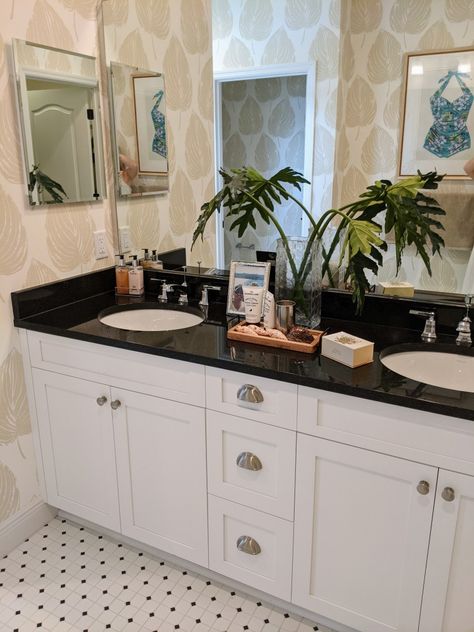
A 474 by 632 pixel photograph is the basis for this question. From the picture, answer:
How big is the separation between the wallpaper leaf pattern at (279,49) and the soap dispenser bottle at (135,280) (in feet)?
3.08

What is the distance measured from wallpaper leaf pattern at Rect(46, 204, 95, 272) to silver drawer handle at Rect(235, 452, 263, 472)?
3.33 ft

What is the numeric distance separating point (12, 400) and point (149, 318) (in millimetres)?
579

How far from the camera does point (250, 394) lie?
145cm

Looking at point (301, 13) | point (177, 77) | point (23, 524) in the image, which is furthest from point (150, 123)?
point (23, 524)

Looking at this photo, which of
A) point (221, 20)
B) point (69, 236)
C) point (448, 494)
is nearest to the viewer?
point (448, 494)

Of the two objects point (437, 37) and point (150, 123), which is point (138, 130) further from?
point (437, 37)

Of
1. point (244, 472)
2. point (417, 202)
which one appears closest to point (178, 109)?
point (417, 202)

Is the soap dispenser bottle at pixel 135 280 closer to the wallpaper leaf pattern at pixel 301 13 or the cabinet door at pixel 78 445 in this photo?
the cabinet door at pixel 78 445

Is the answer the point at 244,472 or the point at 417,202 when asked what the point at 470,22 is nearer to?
the point at 417,202

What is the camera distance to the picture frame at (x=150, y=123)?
2.07 m

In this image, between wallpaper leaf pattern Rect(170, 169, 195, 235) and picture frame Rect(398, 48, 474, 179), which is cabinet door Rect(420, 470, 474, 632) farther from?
wallpaper leaf pattern Rect(170, 169, 195, 235)

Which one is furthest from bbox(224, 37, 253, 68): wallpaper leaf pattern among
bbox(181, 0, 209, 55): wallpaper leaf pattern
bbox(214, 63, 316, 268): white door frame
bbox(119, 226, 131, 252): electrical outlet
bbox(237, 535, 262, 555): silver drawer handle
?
bbox(237, 535, 262, 555): silver drawer handle

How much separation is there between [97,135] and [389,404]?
1.50 meters

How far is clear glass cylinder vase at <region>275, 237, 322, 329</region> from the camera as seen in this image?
170 centimetres
